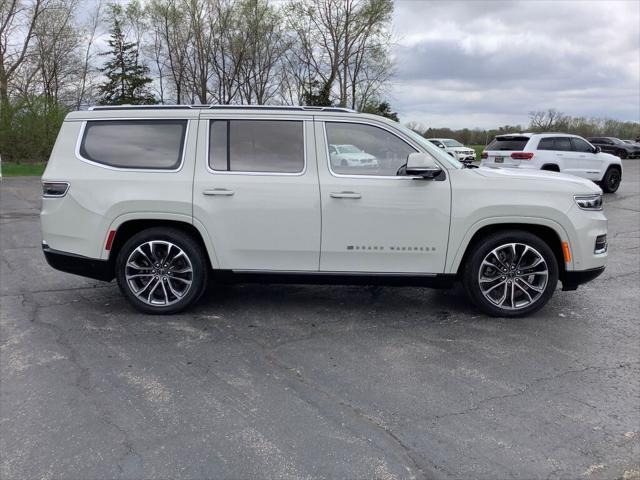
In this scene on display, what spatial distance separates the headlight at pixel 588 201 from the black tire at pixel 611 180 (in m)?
13.0

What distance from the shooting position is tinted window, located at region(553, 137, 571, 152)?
14.6 m

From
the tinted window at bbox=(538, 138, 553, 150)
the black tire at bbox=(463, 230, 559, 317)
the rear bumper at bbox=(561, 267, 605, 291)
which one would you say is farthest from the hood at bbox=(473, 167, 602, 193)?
the tinted window at bbox=(538, 138, 553, 150)

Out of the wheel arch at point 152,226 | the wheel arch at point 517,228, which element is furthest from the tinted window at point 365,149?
the wheel arch at point 152,226

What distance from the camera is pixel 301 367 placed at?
3908 mm

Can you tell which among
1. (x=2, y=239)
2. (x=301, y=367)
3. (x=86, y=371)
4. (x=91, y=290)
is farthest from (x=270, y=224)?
(x=2, y=239)

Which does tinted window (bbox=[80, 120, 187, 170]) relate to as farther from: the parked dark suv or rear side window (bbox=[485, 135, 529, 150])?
the parked dark suv

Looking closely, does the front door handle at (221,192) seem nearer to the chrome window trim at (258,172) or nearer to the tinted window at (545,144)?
the chrome window trim at (258,172)

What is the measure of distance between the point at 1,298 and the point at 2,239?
12.5 feet

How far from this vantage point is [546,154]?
564 inches

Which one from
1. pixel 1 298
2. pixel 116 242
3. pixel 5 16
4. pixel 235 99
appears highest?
pixel 5 16

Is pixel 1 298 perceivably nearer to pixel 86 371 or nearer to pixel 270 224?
pixel 86 371

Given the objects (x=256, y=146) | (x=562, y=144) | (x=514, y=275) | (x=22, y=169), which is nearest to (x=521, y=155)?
(x=562, y=144)

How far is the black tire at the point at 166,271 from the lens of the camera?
4848mm

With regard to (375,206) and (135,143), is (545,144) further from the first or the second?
(135,143)
